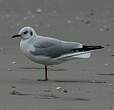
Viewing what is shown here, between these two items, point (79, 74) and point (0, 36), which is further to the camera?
point (0, 36)

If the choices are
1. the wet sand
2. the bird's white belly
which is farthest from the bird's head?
the wet sand

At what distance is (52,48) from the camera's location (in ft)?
34.3

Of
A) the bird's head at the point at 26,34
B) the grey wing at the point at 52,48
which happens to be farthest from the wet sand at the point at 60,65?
the bird's head at the point at 26,34

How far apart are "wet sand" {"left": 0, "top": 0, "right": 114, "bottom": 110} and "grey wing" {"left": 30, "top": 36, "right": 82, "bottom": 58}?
1.22ft

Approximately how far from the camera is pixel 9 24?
18.1m

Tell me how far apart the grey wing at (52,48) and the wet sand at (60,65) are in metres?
0.37

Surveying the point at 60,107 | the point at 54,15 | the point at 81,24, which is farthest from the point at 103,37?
the point at 60,107

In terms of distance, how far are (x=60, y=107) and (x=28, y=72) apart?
11.7ft

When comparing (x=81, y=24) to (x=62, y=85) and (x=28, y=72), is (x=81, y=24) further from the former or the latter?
(x=62, y=85)

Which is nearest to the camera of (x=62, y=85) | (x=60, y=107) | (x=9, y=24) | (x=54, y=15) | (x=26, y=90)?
(x=60, y=107)

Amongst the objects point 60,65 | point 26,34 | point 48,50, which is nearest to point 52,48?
point 48,50

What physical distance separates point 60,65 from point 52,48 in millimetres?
1676

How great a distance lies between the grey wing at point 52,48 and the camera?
10.4 m

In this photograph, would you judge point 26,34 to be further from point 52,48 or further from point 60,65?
point 60,65
